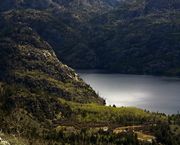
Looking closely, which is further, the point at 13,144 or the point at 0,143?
the point at 13,144

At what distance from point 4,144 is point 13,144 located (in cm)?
3502

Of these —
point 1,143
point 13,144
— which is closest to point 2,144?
point 1,143

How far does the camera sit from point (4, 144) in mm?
127188

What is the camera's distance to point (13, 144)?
6368 inches

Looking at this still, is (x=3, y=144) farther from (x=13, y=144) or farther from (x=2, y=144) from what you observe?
(x=13, y=144)

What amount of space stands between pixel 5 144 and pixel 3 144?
1.78 meters

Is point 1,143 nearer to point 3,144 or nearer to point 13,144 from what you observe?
point 3,144

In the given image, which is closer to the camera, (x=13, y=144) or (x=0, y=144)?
(x=0, y=144)

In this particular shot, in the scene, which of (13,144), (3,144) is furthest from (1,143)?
(13,144)

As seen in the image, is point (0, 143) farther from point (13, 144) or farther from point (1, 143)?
point (13, 144)

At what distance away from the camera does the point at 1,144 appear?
410 ft

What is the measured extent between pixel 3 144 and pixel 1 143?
22.2 inches

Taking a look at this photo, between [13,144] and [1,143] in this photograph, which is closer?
[1,143]

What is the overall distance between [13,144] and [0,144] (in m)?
38.1
